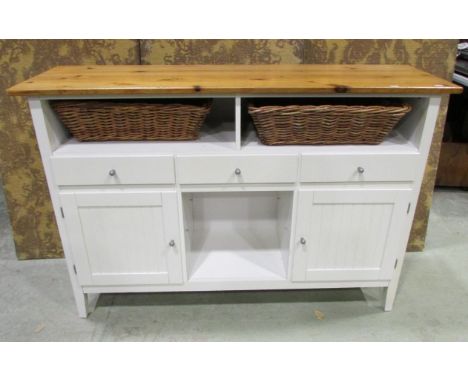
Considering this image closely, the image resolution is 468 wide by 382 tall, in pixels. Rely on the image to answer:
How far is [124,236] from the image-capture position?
5.09ft

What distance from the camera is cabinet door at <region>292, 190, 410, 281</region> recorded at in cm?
150

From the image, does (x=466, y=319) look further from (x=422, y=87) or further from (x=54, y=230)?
(x=54, y=230)

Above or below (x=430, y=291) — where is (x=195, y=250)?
above

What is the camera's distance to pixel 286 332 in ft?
5.41

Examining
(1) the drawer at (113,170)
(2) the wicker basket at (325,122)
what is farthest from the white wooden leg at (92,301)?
(2) the wicker basket at (325,122)

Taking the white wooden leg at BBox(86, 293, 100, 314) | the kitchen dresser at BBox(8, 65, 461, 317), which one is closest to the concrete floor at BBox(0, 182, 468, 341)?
the white wooden leg at BBox(86, 293, 100, 314)

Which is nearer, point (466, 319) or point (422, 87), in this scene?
point (422, 87)

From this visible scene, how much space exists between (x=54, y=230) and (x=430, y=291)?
1.91 metres

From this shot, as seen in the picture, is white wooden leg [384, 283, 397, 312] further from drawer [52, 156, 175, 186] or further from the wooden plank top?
drawer [52, 156, 175, 186]

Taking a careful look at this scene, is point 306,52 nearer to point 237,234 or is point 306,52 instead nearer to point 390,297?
point 237,234

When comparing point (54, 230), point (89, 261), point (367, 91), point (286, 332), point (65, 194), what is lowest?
point (286, 332)

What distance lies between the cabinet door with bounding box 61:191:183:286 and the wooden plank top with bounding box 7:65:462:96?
38 cm

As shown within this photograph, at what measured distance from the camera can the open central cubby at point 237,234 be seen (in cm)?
170
